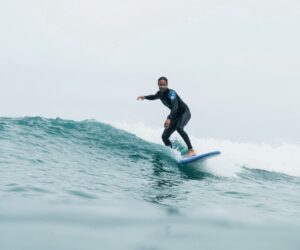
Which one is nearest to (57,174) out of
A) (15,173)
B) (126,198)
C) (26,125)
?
(15,173)

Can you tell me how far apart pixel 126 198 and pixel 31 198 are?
1610 millimetres

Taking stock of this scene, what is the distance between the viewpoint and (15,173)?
23.4ft

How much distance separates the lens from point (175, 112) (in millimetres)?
10203

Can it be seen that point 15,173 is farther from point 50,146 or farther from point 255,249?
point 255,249

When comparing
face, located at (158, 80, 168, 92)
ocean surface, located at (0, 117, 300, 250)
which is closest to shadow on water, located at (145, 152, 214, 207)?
ocean surface, located at (0, 117, 300, 250)

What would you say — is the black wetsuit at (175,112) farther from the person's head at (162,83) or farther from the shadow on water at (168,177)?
the shadow on water at (168,177)

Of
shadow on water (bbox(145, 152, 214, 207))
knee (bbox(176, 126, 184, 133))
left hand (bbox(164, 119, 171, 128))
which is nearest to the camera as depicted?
shadow on water (bbox(145, 152, 214, 207))

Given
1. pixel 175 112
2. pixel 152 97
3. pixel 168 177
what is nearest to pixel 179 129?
pixel 175 112

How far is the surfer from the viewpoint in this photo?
33.7 feet

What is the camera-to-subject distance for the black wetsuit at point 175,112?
33.6ft

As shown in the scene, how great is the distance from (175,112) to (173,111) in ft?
0.23

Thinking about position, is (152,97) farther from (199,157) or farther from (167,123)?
(199,157)

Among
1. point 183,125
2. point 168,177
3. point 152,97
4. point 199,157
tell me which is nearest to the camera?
point 168,177

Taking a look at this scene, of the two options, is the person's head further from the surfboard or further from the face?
the surfboard
